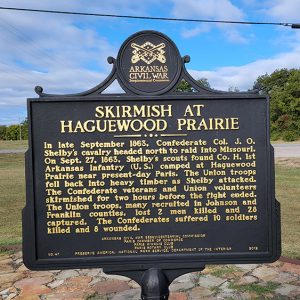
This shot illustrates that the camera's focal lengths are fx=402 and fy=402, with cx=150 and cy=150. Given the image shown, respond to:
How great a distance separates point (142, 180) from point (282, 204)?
6304 mm

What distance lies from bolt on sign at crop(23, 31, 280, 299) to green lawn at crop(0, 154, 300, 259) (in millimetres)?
2580

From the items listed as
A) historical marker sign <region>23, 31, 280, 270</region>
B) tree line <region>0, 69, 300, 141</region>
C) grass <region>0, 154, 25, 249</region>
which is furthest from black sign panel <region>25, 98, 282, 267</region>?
tree line <region>0, 69, 300, 141</region>

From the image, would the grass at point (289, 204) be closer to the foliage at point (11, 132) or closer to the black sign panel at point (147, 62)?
the black sign panel at point (147, 62)

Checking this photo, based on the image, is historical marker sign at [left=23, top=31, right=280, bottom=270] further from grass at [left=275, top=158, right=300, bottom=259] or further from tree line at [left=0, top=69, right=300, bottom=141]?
tree line at [left=0, top=69, right=300, bottom=141]

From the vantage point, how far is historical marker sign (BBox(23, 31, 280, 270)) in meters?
2.85

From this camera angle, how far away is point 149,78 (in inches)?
114

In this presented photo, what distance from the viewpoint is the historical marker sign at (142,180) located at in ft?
9.35

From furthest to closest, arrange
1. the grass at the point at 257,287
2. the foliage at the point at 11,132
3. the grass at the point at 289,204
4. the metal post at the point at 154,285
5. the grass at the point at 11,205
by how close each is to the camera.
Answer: the foliage at the point at 11,132 < the grass at the point at 11,205 < the grass at the point at 289,204 < the grass at the point at 257,287 < the metal post at the point at 154,285

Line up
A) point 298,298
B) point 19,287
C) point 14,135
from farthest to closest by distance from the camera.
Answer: point 14,135
point 19,287
point 298,298

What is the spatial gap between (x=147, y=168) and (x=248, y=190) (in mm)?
741

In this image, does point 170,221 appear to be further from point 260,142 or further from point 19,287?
point 19,287

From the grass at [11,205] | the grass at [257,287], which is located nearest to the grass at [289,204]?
the grass at [257,287]

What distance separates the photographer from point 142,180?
2.87 metres

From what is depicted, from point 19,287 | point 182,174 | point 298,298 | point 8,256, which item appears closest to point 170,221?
point 182,174
